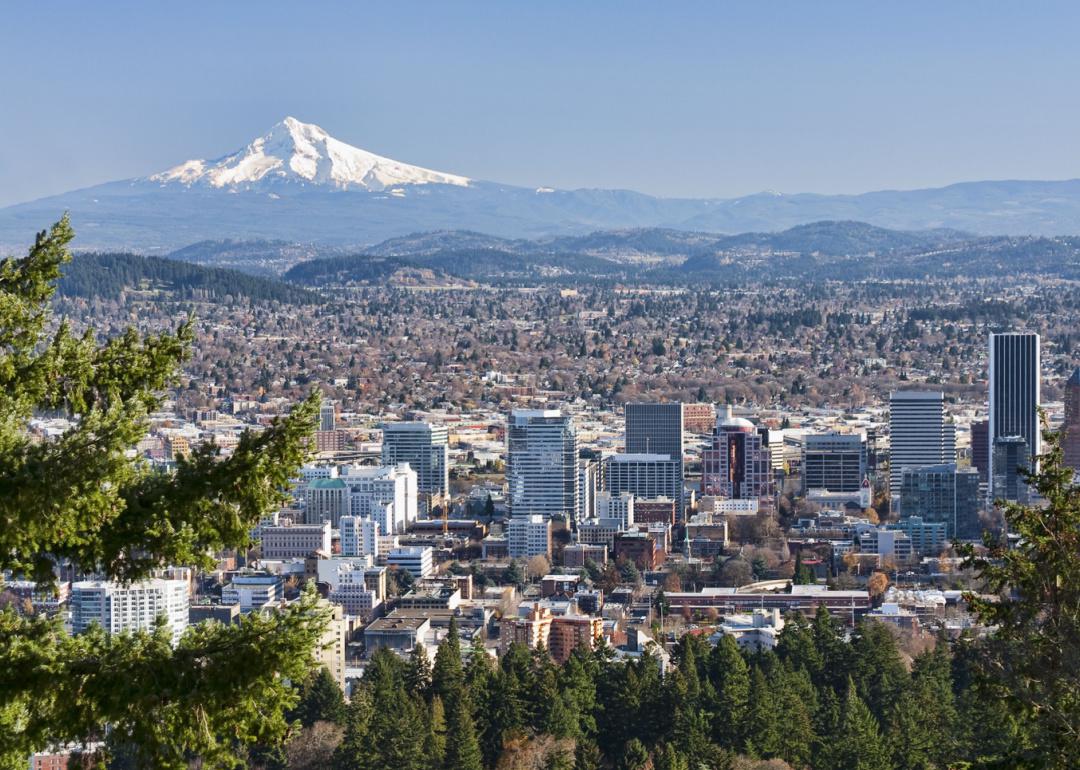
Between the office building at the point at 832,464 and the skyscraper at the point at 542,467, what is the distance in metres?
5.71

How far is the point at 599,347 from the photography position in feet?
286

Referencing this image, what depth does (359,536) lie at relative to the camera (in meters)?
39.1

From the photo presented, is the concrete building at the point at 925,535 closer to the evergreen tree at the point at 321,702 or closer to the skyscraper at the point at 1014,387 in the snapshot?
the skyscraper at the point at 1014,387

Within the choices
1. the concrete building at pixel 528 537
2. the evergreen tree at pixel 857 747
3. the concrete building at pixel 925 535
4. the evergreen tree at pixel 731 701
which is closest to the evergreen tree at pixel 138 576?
the evergreen tree at pixel 857 747

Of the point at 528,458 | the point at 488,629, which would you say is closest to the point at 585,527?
the point at 528,458

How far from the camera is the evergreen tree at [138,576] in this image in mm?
4574

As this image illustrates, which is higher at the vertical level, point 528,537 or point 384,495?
point 384,495

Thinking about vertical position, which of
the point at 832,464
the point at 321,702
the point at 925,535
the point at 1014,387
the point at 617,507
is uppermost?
the point at 1014,387

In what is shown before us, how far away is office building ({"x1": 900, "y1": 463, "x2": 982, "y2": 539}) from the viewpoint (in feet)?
137

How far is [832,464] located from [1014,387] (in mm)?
7743

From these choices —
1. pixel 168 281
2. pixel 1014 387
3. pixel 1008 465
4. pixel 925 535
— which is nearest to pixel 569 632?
pixel 925 535

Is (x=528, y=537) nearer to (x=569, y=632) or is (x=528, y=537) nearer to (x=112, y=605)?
(x=569, y=632)

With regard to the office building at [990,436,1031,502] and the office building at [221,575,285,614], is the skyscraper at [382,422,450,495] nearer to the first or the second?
the office building at [990,436,1031,502]

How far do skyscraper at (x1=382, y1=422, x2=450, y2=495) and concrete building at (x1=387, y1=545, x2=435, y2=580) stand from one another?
36.4 feet
